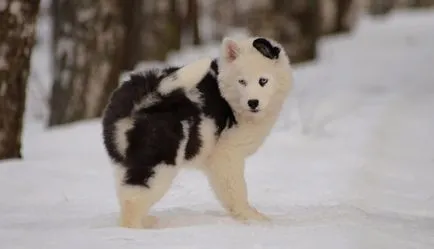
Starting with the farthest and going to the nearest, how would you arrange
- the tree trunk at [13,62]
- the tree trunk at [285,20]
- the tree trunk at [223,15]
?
1. the tree trunk at [223,15]
2. the tree trunk at [285,20]
3. the tree trunk at [13,62]

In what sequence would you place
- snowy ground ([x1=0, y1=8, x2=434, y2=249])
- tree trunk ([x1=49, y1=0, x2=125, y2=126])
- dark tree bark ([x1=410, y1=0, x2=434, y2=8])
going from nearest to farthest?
1. snowy ground ([x1=0, y1=8, x2=434, y2=249])
2. tree trunk ([x1=49, y1=0, x2=125, y2=126])
3. dark tree bark ([x1=410, y1=0, x2=434, y2=8])

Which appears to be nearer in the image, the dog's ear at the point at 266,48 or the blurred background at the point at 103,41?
the dog's ear at the point at 266,48

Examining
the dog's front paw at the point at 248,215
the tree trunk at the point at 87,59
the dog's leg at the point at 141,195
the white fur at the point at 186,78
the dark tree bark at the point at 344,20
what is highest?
the white fur at the point at 186,78

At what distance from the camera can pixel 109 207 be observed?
649 cm

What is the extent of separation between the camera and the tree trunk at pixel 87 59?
1112cm

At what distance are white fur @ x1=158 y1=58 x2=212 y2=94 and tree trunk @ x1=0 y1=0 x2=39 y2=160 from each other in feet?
8.51

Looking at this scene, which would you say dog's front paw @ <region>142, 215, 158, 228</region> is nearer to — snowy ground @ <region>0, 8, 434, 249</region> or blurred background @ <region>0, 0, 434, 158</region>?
snowy ground @ <region>0, 8, 434, 249</region>

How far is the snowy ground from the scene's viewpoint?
5.05 m

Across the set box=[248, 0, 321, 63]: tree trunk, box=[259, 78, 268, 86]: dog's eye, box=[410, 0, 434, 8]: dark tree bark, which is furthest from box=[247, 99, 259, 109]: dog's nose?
box=[410, 0, 434, 8]: dark tree bark

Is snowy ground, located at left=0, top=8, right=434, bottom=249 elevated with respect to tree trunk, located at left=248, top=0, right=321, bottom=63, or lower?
elevated

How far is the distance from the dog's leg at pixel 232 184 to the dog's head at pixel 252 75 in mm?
338

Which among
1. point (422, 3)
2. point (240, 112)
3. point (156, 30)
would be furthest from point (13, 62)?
point (422, 3)

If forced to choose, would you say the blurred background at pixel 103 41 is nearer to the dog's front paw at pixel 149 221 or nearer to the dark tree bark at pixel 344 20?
the dark tree bark at pixel 344 20

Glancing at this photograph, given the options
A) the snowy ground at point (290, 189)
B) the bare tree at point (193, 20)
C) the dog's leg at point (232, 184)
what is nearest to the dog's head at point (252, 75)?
the dog's leg at point (232, 184)
